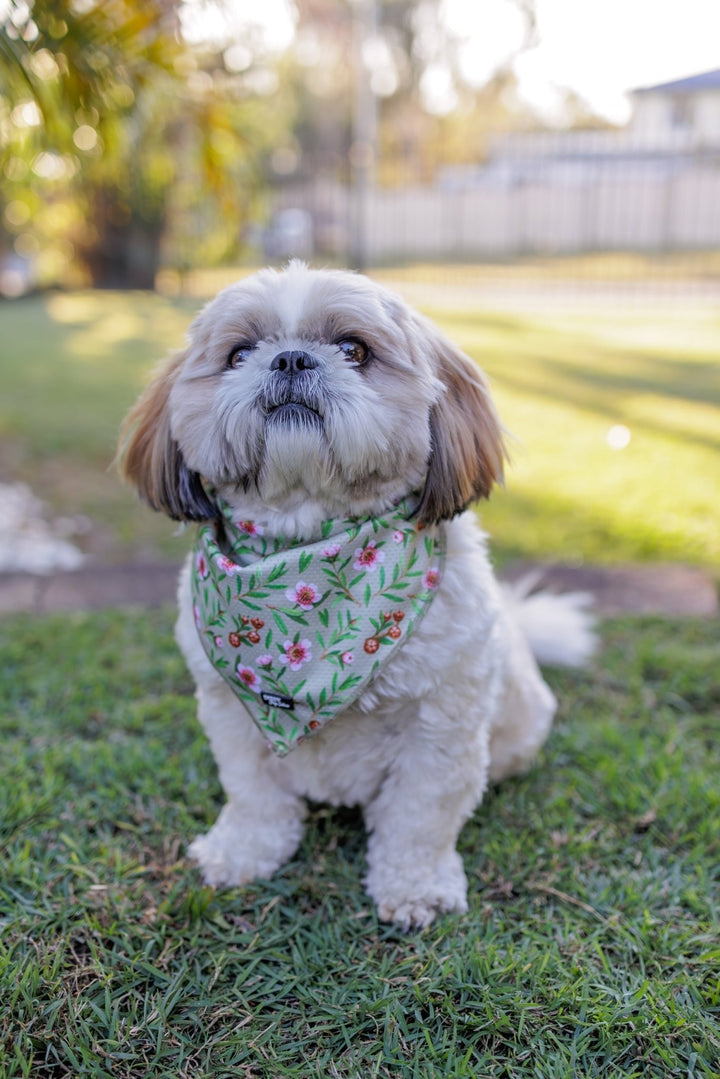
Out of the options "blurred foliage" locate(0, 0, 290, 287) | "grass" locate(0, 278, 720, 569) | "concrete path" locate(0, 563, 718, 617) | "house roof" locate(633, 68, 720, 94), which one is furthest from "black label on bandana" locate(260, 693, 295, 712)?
"house roof" locate(633, 68, 720, 94)

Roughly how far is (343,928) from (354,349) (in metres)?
1.33

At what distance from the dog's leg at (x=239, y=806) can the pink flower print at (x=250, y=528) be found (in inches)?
15.9

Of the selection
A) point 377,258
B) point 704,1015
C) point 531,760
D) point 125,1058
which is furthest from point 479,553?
point 377,258

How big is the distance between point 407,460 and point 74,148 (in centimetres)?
296

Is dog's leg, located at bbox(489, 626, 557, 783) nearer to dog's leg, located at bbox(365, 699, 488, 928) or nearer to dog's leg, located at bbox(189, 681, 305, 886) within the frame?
dog's leg, located at bbox(365, 699, 488, 928)

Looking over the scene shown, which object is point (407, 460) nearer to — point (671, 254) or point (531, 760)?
point (531, 760)

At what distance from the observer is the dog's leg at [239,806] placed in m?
2.18

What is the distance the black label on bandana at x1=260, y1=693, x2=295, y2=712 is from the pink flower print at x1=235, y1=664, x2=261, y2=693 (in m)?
0.03

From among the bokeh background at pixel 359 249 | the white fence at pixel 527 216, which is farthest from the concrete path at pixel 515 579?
the white fence at pixel 527 216

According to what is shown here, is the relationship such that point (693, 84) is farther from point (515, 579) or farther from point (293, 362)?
point (293, 362)

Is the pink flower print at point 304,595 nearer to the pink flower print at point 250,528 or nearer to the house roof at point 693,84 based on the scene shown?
the pink flower print at point 250,528

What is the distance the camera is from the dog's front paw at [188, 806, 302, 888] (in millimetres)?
2178

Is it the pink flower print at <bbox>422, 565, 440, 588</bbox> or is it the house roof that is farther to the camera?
the house roof

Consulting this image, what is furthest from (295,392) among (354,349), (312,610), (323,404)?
(312,610)
